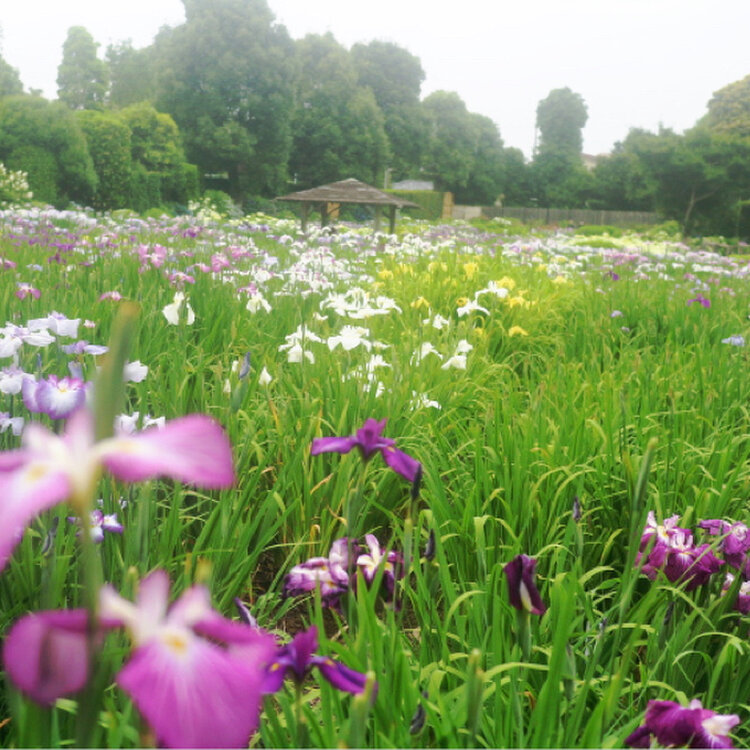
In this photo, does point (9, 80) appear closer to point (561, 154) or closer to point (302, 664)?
point (561, 154)

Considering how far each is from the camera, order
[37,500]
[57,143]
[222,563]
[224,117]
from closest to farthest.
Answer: [37,500] → [222,563] → [57,143] → [224,117]

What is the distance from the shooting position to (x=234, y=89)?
3497cm

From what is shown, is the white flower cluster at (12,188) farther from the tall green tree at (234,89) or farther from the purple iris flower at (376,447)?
the purple iris flower at (376,447)

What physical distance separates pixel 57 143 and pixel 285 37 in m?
20.7

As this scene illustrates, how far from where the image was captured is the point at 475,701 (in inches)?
27.9

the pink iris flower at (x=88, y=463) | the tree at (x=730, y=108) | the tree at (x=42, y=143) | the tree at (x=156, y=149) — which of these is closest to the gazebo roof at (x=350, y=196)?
the tree at (x=42, y=143)

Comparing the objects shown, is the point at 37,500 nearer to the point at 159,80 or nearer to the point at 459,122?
the point at 159,80

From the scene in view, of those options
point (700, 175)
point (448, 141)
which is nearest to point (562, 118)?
point (448, 141)

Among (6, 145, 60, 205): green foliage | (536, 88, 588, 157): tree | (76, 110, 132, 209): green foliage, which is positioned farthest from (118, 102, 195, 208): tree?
(536, 88, 588, 157): tree

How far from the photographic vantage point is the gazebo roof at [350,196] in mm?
14555

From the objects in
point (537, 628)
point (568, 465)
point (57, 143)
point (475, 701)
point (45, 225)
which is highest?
point (57, 143)

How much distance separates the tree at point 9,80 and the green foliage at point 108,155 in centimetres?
2368

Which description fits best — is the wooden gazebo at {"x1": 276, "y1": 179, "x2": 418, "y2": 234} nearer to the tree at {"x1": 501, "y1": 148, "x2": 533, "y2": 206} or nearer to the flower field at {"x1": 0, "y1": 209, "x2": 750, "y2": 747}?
the flower field at {"x1": 0, "y1": 209, "x2": 750, "y2": 747}

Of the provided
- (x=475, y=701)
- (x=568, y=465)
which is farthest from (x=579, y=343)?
(x=475, y=701)
